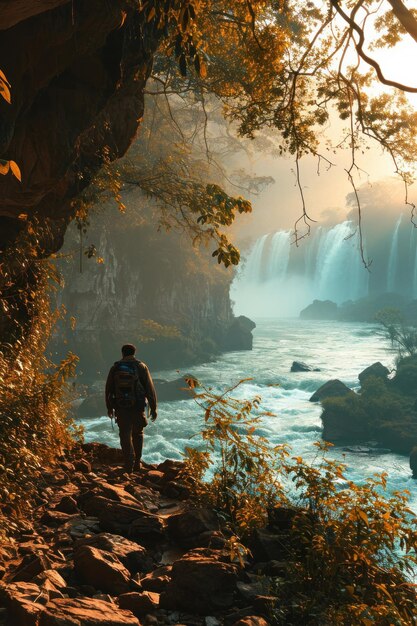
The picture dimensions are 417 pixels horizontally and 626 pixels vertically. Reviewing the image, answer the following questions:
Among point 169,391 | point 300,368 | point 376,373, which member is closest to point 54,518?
point 169,391

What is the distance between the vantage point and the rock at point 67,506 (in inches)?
193

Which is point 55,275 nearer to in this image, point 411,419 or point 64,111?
point 64,111

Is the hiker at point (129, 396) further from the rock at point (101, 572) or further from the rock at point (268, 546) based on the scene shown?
the rock at point (101, 572)

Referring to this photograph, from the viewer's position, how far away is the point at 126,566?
156 inches

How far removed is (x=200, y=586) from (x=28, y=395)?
9.21ft

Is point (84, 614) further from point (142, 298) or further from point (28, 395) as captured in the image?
point (142, 298)

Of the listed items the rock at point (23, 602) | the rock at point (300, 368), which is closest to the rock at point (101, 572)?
the rock at point (23, 602)

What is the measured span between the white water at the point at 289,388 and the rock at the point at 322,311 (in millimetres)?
8482

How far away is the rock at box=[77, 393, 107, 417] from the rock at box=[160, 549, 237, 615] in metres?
19.8

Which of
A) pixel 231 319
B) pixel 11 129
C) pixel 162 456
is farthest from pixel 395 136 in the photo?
pixel 231 319

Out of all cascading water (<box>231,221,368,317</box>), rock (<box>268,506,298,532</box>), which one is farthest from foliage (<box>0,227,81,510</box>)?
cascading water (<box>231,221,368,317</box>)

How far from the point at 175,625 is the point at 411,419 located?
18.3 metres

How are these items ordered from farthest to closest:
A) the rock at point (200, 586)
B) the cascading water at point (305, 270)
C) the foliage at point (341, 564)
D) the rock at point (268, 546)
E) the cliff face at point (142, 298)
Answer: the cascading water at point (305, 270) < the cliff face at point (142, 298) < the rock at point (268, 546) < the rock at point (200, 586) < the foliage at point (341, 564)

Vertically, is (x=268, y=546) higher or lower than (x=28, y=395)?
lower
